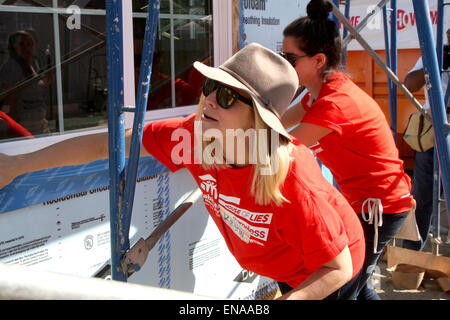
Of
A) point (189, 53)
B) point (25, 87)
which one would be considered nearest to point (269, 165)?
point (25, 87)

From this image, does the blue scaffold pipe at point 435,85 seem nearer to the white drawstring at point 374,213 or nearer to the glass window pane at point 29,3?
the white drawstring at point 374,213

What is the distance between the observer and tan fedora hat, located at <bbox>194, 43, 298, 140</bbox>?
1744mm

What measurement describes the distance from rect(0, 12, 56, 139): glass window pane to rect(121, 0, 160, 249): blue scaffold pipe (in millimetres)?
677

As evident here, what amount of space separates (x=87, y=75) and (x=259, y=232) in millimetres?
1390

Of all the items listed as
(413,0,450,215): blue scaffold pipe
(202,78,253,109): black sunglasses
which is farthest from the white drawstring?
(202,78,253,109): black sunglasses

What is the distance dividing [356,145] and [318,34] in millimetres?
562

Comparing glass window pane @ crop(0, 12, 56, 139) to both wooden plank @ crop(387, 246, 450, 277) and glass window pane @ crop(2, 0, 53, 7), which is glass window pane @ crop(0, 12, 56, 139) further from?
wooden plank @ crop(387, 246, 450, 277)

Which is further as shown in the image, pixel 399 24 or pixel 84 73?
pixel 399 24

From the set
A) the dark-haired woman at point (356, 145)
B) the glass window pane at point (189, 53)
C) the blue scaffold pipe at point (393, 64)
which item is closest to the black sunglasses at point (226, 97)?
the dark-haired woman at point (356, 145)

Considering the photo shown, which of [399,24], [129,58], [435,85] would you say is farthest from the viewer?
[399,24]

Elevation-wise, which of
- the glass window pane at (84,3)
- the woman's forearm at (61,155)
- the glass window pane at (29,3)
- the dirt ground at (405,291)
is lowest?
the dirt ground at (405,291)

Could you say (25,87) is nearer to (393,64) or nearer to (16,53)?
(16,53)

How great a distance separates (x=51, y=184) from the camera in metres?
2.37

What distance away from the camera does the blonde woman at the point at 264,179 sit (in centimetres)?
167
